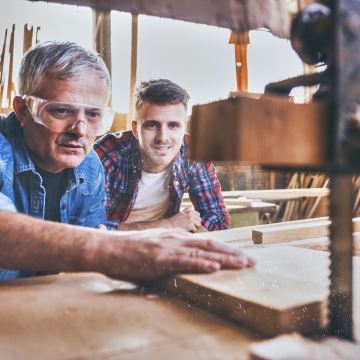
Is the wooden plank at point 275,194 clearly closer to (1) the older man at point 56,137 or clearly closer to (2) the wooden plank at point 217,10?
(1) the older man at point 56,137

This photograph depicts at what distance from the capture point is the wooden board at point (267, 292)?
63 cm

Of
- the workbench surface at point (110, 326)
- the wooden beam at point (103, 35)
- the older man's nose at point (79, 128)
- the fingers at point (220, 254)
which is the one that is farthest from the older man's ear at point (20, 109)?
the fingers at point (220, 254)

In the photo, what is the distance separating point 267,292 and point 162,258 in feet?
0.88

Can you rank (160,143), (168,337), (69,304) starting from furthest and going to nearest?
(160,143) < (69,304) < (168,337)

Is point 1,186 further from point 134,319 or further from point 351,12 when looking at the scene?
point 351,12

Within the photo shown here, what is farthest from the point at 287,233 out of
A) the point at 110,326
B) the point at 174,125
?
the point at 174,125

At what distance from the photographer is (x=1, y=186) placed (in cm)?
162

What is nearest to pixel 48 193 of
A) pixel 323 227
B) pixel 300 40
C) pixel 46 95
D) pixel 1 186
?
pixel 1 186

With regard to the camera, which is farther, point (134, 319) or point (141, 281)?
point (141, 281)

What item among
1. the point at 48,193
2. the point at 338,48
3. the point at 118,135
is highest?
the point at 118,135

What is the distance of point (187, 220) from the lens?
9.77 feet

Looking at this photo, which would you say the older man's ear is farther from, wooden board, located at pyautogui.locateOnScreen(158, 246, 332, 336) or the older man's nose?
wooden board, located at pyautogui.locateOnScreen(158, 246, 332, 336)

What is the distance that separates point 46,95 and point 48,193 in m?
0.50

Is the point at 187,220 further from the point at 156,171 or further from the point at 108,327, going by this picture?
the point at 108,327
